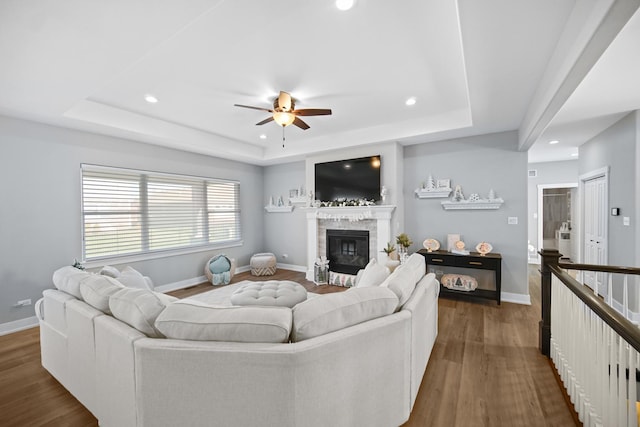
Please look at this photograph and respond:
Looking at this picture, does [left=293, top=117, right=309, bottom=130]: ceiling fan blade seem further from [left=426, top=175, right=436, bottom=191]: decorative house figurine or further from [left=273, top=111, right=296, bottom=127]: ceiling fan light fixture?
[left=426, top=175, right=436, bottom=191]: decorative house figurine

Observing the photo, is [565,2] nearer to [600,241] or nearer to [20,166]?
[600,241]

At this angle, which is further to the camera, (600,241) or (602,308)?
(600,241)

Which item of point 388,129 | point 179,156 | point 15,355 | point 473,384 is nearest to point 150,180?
point 179,156

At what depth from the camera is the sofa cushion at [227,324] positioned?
4.30 ft

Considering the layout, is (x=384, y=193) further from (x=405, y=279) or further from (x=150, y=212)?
(x=150, y=212)

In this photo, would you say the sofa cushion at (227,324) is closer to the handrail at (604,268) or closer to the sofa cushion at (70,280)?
the sofa cushion at (70,280)

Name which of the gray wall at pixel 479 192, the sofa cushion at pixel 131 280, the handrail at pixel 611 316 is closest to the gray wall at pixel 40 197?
the sofa cushion at pixel 131 280

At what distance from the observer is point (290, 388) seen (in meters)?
1.22

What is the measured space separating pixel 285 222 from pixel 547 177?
615 centimetres

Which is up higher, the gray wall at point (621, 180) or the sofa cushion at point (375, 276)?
the gray wall at point (621, 180)

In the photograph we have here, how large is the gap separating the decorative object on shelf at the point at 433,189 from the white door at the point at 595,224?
207 centimetres

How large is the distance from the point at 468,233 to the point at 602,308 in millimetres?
3117

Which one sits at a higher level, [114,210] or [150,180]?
[150,180]

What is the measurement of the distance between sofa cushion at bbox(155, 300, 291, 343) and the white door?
15.0ft
